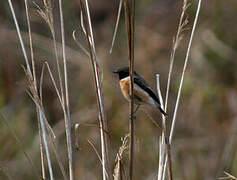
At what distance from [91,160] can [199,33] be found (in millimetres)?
2878

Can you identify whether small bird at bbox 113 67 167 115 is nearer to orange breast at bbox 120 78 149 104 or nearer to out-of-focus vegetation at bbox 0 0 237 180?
orange breast at bbox 120 78 149 104

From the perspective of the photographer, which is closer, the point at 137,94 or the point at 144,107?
the point at 137,94

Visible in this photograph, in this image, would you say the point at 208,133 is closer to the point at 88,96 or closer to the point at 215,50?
the point at 215,50

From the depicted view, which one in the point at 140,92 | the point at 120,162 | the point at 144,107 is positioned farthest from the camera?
the point at 144,107

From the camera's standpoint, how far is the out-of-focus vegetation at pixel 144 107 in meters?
6.12

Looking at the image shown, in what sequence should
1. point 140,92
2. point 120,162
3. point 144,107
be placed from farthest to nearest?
point 144,107 < point 140,92 < point 120,162

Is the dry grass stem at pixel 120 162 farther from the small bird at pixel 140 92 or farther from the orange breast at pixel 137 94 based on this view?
the orange breast at pixel 137 94

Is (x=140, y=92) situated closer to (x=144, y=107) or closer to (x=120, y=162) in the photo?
(x=120, y=162)

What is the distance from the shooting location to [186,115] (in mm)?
7145

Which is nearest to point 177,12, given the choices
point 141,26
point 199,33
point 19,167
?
point 141,26

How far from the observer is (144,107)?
564cm

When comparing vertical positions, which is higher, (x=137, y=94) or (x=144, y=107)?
(x=137, y=94)

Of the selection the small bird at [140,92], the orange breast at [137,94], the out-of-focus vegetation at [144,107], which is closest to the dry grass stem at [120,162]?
the small bird at [140,92]

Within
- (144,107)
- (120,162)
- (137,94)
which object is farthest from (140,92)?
(144,107)
